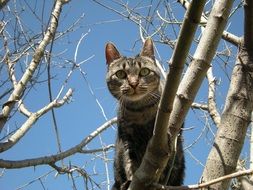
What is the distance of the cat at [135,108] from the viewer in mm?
3408

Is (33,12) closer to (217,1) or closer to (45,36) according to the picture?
(45,36)

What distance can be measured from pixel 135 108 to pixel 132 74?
396 millimetres

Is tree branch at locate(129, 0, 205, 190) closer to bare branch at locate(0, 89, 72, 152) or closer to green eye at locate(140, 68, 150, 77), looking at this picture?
bare branch at locate(0, 89, 72, 152)

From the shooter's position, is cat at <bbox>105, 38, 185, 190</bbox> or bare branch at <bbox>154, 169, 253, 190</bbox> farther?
cat at <bbox>105, 38, 185, 190</bbox>

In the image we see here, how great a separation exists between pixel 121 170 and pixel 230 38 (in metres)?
1.45

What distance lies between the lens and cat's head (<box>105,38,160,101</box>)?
3697 millimetres

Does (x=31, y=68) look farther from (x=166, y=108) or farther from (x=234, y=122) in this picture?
(x=166, y=108)

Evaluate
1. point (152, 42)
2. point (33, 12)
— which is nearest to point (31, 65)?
point (33, 12)

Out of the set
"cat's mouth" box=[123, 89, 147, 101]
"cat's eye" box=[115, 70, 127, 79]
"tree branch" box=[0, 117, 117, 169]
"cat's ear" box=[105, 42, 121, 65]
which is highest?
"cat's ear" box=[105, 42, 121, 65]

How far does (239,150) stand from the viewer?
2.04 metres

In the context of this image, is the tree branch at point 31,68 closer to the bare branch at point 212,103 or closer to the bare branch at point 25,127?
the bare branch at point 25,127

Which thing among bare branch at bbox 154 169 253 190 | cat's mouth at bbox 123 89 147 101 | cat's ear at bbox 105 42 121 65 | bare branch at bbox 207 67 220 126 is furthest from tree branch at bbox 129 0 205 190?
cat's ear at bbox 105 42 121 65

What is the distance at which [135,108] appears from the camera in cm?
372

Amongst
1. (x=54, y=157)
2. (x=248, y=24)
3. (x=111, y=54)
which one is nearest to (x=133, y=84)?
(x=111, y=54)
